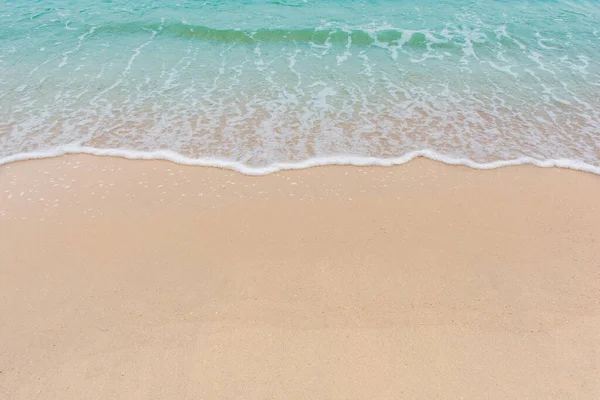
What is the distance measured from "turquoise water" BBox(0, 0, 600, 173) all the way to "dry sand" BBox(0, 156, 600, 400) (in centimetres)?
74

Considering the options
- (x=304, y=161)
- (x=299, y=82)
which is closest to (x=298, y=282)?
(x=304, y=161)

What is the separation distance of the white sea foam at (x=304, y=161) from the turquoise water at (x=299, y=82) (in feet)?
0.12

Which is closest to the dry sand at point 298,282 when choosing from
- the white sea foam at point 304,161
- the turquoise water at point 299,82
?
the white sea foam at point 304,161

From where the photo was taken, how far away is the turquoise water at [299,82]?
7020 millimetres

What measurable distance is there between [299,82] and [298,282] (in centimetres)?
602

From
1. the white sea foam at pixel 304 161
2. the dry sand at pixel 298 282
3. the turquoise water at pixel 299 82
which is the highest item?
the turquoise water at pixel 299 82

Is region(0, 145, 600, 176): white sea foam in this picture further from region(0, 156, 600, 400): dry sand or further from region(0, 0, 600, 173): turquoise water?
region(0, 156, 600, 400): dry sand

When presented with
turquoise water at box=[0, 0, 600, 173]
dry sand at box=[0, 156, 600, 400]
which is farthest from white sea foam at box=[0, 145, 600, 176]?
dry sand at box=[0, 156, 600, 400]

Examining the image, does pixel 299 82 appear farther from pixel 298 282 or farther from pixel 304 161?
pixel 298 282

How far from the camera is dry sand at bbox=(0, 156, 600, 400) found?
368 centimetres

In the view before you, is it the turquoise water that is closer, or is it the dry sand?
the dry sand

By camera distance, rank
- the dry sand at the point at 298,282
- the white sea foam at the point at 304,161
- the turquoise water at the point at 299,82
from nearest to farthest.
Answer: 1. the dry sand at the point at 298,282
2. the white sea foam at the point at 304,161
3. the turquoise water at the point at 299,82

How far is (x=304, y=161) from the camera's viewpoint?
6547 mm

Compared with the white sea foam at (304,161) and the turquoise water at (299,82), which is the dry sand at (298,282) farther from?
the turquoise water at (299,82)
